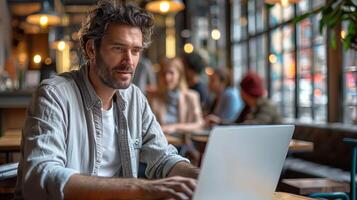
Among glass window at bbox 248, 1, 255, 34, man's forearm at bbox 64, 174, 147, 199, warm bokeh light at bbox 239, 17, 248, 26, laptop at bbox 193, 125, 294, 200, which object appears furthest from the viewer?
warm bokeh light at bbox 239, 17, 248, 26

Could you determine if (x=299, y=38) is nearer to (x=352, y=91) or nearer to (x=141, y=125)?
(x=352, y=91)

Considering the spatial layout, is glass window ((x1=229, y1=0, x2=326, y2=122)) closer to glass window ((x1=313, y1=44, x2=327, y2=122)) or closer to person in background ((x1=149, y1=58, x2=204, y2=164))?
glass window ((x1=313, y1=44, x2=327, y2=122))

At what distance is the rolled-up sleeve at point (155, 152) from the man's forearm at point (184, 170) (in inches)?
1.2

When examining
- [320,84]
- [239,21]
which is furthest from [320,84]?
[239,21]

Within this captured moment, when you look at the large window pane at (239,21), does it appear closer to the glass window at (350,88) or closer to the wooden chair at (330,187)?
the glass window at (350,88)

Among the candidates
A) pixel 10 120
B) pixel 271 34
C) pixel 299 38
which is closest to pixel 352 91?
pixel 299 38

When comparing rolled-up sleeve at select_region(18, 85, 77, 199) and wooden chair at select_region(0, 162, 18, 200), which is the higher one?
rolled-up sleeve at select_region(18, 85, 77, 199)

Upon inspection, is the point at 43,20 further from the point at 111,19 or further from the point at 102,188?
the point at 102,188

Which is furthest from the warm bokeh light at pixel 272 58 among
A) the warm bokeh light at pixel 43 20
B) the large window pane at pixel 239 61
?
the warm bokeh light at pixel 43 20

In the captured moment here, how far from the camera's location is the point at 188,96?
4934mm

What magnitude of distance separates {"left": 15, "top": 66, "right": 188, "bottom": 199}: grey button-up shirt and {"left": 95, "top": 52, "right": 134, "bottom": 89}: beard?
0.20 ft

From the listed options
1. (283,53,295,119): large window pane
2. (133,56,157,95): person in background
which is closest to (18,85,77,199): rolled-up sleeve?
(133,56,157,95): person in background

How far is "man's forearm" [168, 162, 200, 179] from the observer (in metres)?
1.74

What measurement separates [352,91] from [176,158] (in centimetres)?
425
